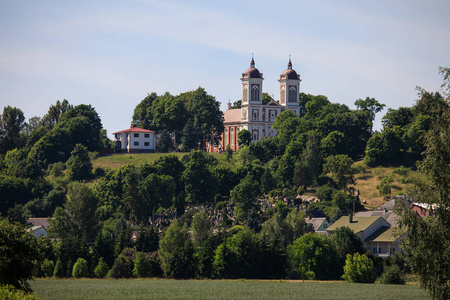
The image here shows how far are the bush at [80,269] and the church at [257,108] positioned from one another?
64055mm

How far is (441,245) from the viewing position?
35594mm

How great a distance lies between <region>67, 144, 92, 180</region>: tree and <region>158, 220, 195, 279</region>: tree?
43.0 metres

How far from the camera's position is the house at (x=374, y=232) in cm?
7662

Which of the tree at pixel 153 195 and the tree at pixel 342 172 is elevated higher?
the tree at pixel 342 172

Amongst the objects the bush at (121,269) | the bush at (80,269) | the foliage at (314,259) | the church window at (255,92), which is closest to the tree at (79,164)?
the church window at (255,92)

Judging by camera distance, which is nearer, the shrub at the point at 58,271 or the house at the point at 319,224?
the shrub at the point at 58,271

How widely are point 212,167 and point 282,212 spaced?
63.0 ft

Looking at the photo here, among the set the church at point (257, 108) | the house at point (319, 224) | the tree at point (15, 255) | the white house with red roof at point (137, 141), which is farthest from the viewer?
the church at point (257, 108)

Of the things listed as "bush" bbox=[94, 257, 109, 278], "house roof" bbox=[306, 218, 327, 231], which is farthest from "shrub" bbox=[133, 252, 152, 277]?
"house roof" bbox=[306, 218, 327, 231]

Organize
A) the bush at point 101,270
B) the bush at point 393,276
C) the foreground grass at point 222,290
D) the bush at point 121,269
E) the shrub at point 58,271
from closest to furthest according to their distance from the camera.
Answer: the foreground grass at point 222,290, the bush at point 393,276, the bush at point 121,269, the shrub at point 58,271, the bush at point 101,270

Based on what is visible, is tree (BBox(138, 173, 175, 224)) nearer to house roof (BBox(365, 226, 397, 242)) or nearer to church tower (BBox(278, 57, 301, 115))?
house roof (BBox(365, 226, 397, 242))

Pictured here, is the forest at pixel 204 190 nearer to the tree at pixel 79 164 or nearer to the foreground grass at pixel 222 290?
the tree at pixel 79 164

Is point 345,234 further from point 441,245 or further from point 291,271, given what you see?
point 441,245

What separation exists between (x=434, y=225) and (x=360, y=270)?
101 feet
